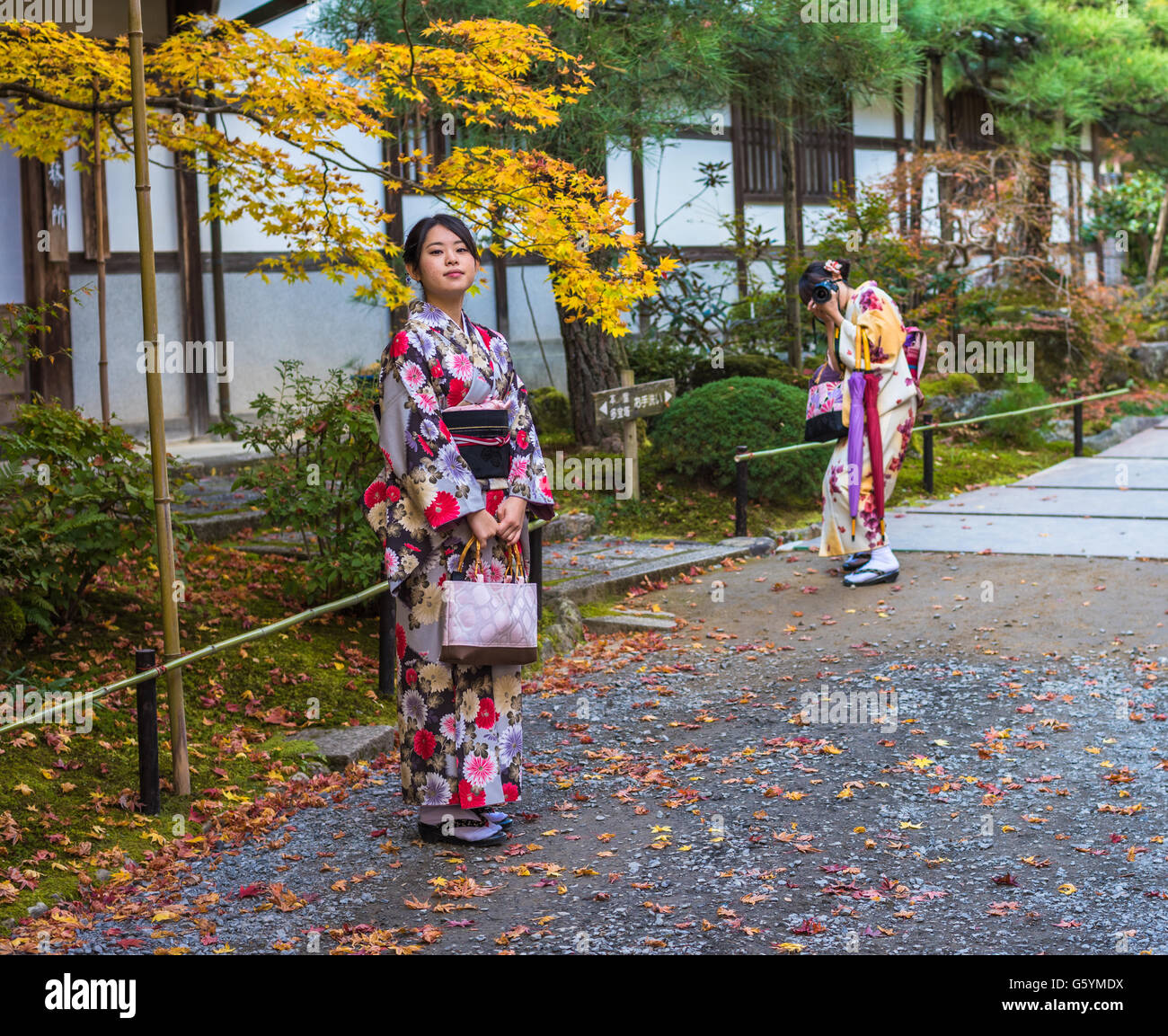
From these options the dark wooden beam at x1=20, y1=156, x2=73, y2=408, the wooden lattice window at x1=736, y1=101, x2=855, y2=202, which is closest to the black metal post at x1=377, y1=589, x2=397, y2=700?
the dark wooden beam at x1=20, y1=156, x2=73, y2=408

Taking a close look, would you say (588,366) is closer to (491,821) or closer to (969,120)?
(491,821)

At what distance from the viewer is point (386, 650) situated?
21.6 ft

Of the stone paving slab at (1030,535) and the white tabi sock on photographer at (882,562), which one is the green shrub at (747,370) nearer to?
the stone paving slab at (1030,535)

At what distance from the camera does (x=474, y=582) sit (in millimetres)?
4746

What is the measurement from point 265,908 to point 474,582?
4.11 feet

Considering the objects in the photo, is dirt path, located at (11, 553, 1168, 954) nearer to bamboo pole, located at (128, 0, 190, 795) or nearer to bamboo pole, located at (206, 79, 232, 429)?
bamboo pole, located at (128, 0, 190, 795)

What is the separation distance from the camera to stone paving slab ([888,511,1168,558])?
30.7ft

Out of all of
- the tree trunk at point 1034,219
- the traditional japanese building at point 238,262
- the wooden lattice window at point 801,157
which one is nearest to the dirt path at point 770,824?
the traditional japanese building at point 238,262

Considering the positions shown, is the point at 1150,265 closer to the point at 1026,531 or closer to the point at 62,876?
the point at 1026,531

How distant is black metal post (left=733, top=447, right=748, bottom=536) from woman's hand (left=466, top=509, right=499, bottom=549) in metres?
5.31

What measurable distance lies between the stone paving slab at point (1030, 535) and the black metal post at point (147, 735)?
19.3ft

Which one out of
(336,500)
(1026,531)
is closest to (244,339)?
(336,500)

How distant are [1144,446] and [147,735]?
497 inches

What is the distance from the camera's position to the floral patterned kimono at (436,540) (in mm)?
4785
